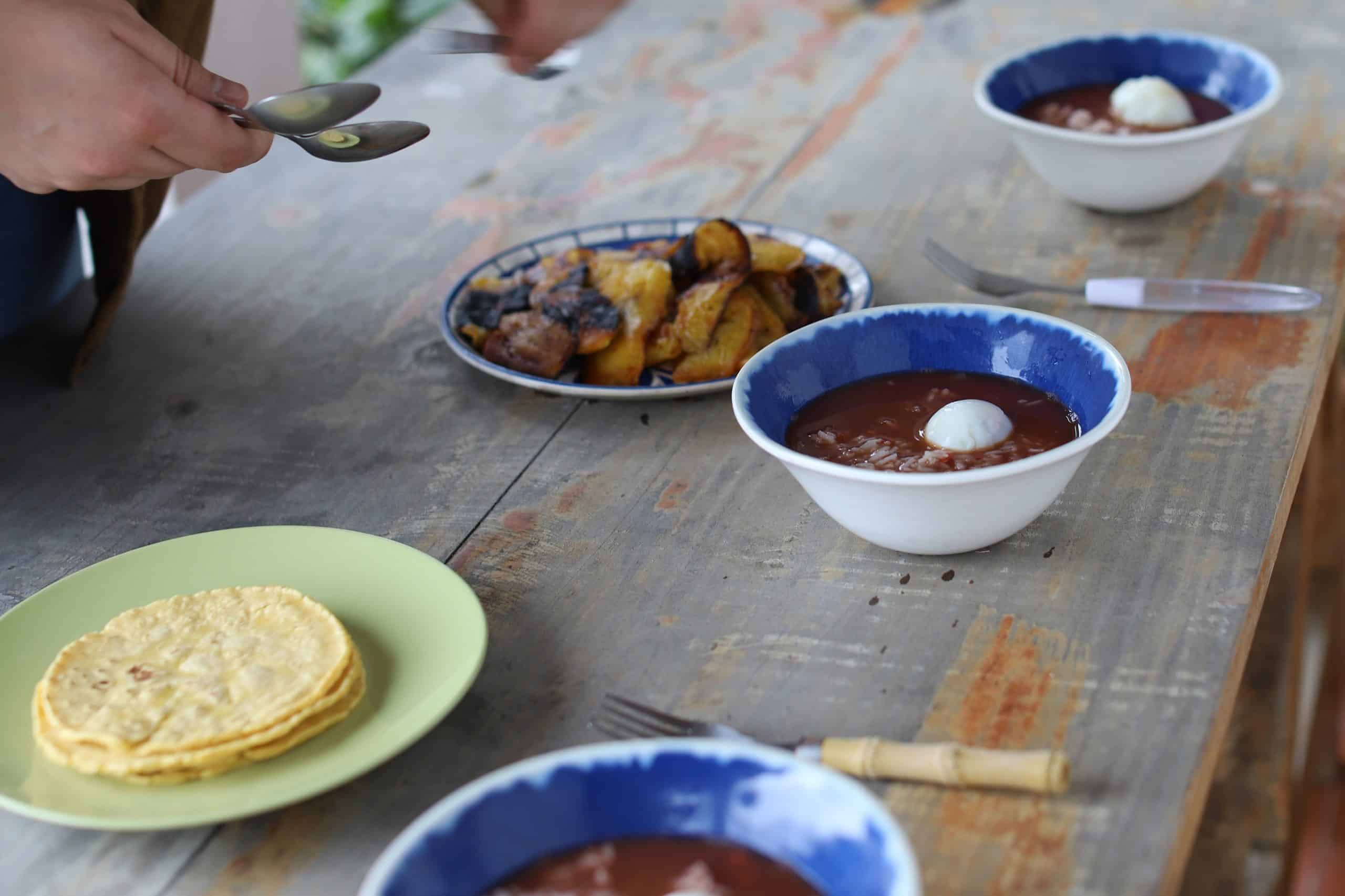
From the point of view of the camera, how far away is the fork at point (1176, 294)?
159cm

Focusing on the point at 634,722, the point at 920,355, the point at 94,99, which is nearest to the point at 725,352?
the point at 920,355

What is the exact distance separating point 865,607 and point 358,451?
638mm

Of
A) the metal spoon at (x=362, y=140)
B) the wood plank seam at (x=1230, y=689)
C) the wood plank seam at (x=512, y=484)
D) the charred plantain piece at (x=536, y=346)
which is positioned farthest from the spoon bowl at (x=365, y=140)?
the wood plank seam at (x=1230, y=689)

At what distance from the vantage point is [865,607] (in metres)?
1.14

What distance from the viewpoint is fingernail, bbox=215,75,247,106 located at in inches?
52.7

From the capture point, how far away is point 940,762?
36.2 inches

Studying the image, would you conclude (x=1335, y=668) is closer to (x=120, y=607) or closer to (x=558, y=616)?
(x=558, y=616)

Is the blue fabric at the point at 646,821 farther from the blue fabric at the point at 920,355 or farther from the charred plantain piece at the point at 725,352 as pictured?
the charred plantain piece at the point at 725,352

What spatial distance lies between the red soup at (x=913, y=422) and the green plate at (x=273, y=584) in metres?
0.35

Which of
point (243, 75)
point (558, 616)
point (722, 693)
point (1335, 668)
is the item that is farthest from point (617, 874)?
point (243, 75)

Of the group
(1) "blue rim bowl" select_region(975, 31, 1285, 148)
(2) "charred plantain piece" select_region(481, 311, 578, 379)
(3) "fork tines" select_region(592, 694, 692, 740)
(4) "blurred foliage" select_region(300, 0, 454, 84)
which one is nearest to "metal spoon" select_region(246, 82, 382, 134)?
(2) "charred plantain piece" select_region(481, 311, 578, 379)

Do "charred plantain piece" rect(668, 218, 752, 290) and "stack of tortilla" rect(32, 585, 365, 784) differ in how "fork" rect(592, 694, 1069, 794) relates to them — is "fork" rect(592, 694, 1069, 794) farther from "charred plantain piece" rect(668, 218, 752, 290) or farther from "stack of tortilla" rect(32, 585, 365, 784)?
"charred plantain piece" rect(668, 218, 752, 290)

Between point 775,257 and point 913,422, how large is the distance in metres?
0.46

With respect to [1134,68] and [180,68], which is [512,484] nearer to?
[180,68]
